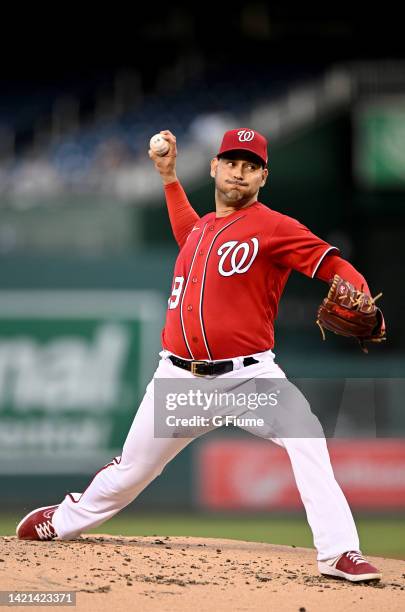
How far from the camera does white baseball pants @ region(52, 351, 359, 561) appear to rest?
4133mm

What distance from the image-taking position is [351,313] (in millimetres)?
4133

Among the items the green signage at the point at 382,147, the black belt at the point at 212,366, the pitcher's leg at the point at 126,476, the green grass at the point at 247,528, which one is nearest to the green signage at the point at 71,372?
the green grass at the point at 247,528

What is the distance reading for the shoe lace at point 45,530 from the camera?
4730 mm

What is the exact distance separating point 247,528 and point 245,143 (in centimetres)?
475

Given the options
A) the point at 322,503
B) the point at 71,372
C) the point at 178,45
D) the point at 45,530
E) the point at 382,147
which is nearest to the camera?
the point at 322,503

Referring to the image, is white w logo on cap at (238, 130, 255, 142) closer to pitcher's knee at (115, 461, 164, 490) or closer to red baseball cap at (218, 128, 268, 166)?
red baseball cap at (218, 128, 268, 166)

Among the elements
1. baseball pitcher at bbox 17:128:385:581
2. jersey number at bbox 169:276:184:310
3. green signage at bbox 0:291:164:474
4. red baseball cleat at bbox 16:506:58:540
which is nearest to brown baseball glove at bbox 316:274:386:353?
baseball pitcher at bbox 17:128:385:581

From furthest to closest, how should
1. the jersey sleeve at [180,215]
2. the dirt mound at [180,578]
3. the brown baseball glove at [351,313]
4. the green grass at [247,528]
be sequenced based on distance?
the green grass at [247,528] < the jersey sleeve at [180,215] < the brown baseball glove at [351,313] < the dirt mound at [180,578]

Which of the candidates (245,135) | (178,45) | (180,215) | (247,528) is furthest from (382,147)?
(245,135)

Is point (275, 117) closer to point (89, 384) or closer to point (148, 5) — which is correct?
point (89, 384)

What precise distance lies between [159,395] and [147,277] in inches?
196

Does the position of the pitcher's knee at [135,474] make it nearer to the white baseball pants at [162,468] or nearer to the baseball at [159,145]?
the white baseball pants at [162,468]

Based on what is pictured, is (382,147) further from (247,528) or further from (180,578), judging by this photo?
(180,578)

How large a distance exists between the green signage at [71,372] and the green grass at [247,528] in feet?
2.27
